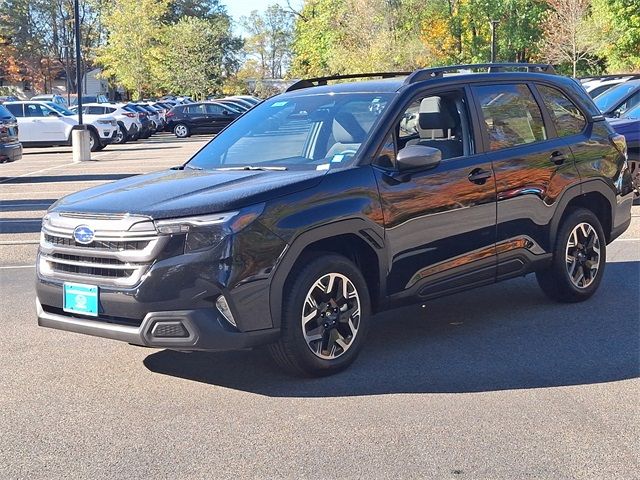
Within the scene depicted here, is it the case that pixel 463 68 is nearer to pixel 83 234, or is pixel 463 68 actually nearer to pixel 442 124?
pixel 442 124

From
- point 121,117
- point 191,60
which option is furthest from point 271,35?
point 121,117

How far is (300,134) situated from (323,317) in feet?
4.87

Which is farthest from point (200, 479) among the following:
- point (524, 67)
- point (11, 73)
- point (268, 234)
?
point (11, 73)

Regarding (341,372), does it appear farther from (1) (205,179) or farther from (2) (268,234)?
(1) (205,179)

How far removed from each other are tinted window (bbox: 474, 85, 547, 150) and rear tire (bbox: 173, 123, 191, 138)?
36423 mm

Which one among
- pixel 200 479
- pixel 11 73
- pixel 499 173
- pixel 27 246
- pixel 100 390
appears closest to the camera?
pixel 200 479

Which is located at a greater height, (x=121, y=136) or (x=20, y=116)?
(x=20, y=116)

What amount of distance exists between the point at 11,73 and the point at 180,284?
88.1 m

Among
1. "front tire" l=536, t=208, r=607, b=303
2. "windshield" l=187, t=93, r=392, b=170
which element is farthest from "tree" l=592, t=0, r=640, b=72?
"windshield" l=187, t=93, r=392, b=170

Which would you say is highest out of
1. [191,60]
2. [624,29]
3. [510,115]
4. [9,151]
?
[191,60]

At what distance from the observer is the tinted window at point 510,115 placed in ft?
22.2

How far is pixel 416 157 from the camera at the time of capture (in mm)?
5895

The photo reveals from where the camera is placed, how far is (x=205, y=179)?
5.86 meters

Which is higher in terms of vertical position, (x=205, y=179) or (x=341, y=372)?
(x=205, y=179)
